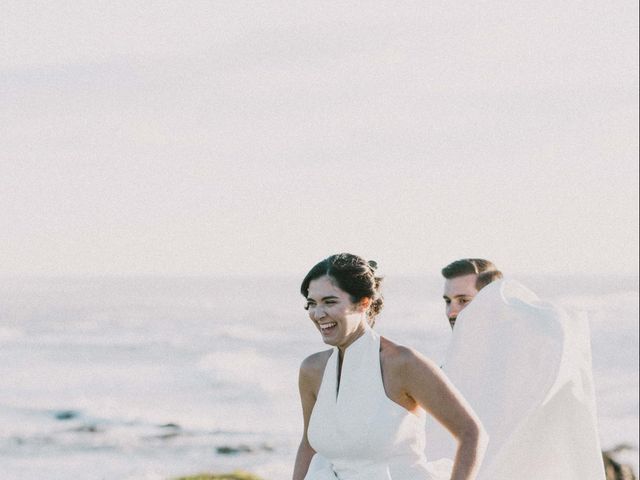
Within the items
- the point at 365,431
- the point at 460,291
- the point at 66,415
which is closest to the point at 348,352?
the point at 365,431

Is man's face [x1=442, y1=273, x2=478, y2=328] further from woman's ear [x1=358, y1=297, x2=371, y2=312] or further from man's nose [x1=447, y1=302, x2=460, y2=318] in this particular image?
woman's ear [x1=358, y1=297, x2=371, y2=312]

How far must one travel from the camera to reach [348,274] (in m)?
4.74

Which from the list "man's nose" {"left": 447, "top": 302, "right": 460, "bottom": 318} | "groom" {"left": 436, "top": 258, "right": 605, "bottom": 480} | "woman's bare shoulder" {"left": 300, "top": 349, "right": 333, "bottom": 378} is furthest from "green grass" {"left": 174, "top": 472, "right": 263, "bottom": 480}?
"woman's bare shoulder" {"left": 300, "top": 349, "right": 333, "bottom": 378}

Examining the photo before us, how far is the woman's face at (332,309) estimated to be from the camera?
15.5 ft

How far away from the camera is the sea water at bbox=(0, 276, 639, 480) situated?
24859 mm

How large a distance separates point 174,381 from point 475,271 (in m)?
35.3

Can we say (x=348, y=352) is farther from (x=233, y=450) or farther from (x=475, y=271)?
(x=233, y=450)

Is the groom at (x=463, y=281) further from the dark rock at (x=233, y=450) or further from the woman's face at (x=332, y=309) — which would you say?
the dark rock at (x=233, y=450)

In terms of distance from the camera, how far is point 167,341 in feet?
187

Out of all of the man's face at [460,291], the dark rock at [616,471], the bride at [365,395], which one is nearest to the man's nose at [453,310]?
the man's face at [460,291]

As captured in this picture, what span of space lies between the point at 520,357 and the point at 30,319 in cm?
6517

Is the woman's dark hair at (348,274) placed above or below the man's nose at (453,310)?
above

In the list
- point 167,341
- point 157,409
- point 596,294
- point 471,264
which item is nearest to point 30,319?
point 167,341

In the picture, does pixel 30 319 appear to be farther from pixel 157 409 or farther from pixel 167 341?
pixel 157 409
